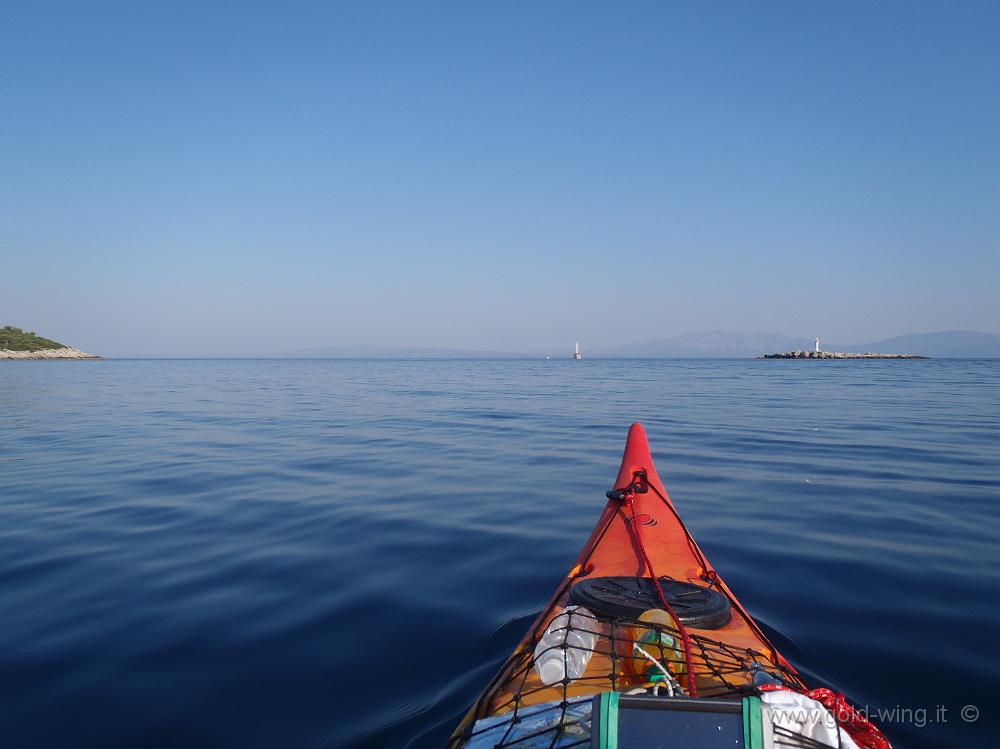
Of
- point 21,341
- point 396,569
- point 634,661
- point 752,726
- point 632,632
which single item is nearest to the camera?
point 752,726

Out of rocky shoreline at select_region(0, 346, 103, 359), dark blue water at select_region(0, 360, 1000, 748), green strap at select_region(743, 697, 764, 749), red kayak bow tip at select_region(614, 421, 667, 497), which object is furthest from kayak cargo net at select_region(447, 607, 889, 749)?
rocky shoreline at select_region(0, 346, 103, 359)

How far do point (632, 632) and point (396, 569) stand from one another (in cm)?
283

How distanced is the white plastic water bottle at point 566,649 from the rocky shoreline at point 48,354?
101512 mm

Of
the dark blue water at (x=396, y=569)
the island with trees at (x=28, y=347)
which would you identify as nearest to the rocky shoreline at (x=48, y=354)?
the island with trees at (x=28, y=347)

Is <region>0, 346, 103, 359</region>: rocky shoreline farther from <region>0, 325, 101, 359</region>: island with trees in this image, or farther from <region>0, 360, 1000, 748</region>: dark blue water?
<region>0, 360, 1000, 748</region>: dark blue water

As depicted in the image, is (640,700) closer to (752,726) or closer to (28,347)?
(752,726)

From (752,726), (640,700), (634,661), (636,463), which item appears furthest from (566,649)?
(636,463)

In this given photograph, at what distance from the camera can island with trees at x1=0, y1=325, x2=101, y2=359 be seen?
8444cm

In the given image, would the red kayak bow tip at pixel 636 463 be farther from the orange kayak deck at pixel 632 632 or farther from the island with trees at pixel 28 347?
the island with trees at pixel 28 347

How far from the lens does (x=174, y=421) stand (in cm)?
1547

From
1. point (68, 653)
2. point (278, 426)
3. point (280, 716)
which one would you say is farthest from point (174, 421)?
point (280, 716)

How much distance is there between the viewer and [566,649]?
279 centimetres

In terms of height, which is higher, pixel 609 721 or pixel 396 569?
pixel 609 721

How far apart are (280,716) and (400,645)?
35.7 inches
